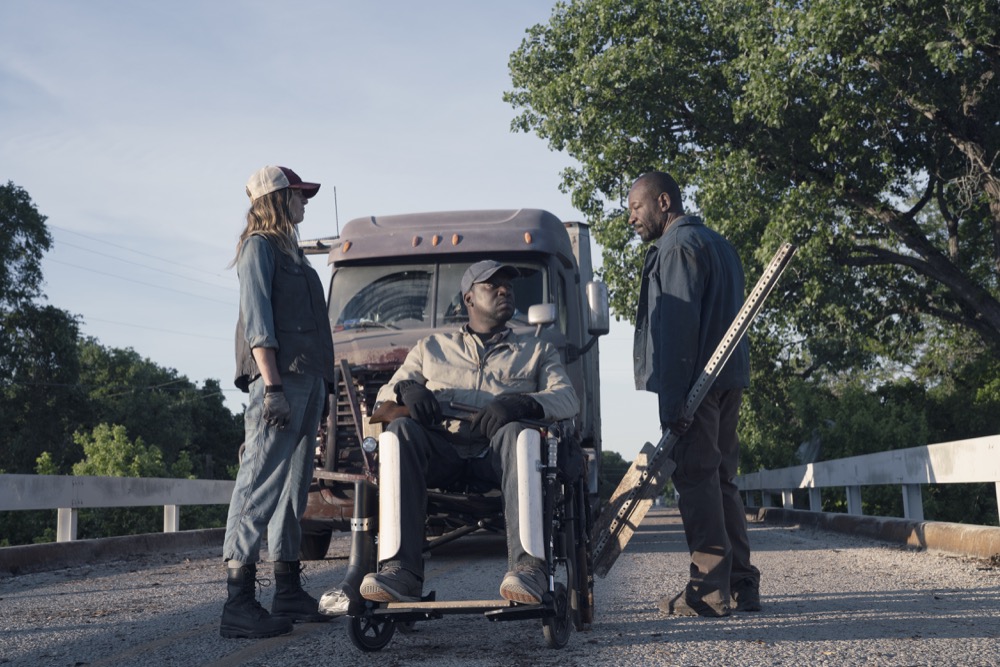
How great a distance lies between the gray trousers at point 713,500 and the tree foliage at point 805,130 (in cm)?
1282

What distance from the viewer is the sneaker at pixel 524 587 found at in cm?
414

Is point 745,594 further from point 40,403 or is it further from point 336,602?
point 40,403

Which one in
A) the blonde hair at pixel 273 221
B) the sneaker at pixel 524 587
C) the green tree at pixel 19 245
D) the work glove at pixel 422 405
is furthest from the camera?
the green tree at pixel 19 245

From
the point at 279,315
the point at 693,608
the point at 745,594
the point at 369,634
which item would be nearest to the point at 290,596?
the point at 369,634

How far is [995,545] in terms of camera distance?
769cm

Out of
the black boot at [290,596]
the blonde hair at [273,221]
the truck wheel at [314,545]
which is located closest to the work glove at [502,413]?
the black boot at [290,596]

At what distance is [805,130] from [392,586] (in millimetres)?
17277

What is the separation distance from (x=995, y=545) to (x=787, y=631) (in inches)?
140

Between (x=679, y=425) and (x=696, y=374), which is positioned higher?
(x=696, y=374)

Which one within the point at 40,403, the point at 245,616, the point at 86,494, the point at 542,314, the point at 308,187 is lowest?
the point at 245,616

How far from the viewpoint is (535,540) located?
4.34 m

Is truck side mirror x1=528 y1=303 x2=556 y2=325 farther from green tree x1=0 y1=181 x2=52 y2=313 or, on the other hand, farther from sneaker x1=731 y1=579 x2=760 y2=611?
green tree x1=0 y1=181 x2=52 y2=313

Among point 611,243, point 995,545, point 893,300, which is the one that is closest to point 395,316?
point 995,545

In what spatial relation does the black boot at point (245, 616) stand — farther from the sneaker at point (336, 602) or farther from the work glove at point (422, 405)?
the work glove at point (422, 405)
